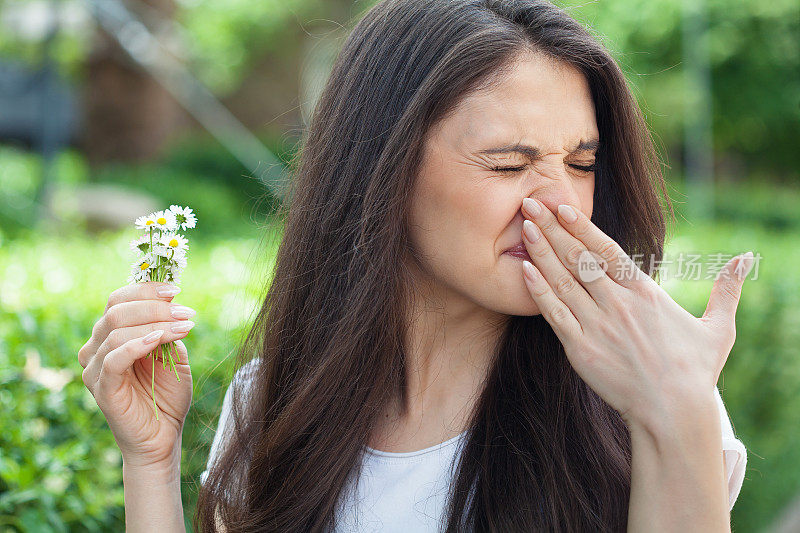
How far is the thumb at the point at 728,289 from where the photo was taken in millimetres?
1638

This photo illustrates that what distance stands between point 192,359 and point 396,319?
44.3 inches

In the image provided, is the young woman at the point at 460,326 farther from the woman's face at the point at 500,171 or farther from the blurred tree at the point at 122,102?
the blurred tree at the point at 122,102

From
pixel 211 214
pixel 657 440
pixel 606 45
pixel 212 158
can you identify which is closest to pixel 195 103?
pixel 211 214

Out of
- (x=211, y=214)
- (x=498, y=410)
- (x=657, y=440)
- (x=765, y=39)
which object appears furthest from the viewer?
(x=765, y=39)

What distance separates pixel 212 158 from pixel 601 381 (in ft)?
46.8

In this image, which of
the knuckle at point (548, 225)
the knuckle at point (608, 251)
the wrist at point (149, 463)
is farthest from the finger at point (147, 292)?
the knuckle at point (608, 251)

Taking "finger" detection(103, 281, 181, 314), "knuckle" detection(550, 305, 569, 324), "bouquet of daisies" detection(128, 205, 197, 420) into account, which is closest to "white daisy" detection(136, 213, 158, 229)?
"bouquet of daisies" detection(128, 205, 197, 420)

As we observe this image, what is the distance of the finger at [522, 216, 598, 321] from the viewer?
5.74 ft

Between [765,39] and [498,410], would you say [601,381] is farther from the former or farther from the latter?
[765,39]

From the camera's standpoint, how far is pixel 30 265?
3865mm

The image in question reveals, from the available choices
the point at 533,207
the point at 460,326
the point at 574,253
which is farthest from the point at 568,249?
the point at 460,326

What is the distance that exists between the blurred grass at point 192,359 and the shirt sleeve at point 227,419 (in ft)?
0.41

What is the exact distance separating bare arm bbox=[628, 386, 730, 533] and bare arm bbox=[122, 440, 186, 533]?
1091mm

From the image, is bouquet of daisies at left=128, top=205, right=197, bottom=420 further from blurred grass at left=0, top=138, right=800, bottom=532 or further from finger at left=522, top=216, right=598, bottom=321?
finger at left=522, top=216, right=598, bottom=321
